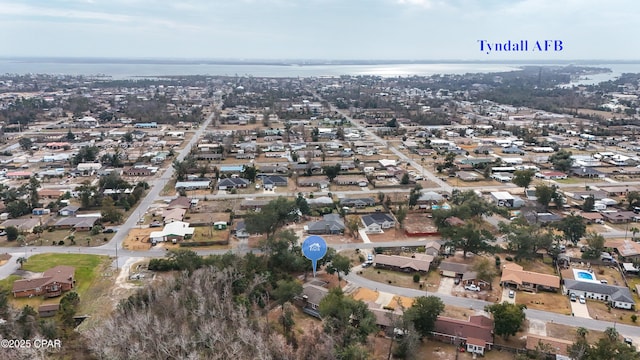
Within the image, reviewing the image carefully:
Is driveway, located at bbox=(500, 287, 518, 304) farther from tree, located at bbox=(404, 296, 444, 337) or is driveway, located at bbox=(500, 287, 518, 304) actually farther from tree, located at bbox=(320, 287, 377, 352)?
tree, located at bbox=(320, 287, 377, 352)

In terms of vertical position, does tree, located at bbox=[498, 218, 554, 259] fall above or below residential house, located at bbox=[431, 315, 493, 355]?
above

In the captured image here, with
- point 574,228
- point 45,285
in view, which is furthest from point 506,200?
point 45,285

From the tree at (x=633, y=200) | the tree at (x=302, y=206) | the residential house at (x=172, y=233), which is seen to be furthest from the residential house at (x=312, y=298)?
the tree at (x=633, y=200)

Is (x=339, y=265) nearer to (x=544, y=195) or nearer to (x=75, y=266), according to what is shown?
(x=75, y=266)

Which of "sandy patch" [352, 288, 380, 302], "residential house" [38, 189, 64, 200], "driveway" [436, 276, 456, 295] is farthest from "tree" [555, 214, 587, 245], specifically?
"residential house" [38, 189, 64, 200]

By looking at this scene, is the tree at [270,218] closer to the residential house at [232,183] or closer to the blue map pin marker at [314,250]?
the blue map pin marker at [314,250]
